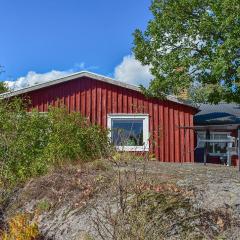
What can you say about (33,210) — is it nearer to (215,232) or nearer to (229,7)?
(215,232)

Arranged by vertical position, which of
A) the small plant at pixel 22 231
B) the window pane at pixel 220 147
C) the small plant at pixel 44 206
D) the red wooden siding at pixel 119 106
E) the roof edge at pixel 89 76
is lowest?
the small plant at pixel 22 231

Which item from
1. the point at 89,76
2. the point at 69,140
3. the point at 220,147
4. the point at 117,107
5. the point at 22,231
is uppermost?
the point at 89,76

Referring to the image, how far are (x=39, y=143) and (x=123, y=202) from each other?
21.4 ft

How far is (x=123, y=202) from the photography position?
6.09m

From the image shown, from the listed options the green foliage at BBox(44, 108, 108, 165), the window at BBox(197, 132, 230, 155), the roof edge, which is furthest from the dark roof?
the green foliage at BBox(44, 108, 108, 165)

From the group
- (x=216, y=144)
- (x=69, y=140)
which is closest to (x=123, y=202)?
(x=69, y=140)

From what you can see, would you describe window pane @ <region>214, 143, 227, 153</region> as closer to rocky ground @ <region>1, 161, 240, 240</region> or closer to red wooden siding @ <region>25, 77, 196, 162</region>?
red wooden siding @ <region>25, 77, 196, 162</region>

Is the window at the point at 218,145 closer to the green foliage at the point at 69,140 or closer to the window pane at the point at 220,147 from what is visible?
the window pane at the point at 220,147

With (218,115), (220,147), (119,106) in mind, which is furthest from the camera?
(218,115)

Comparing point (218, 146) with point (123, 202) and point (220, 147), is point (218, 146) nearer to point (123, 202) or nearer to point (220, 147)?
point (220, 147)

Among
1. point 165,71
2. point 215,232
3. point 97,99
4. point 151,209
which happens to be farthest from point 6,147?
point 165,71

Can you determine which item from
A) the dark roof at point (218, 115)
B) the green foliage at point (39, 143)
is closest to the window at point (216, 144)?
the dark roof at point (218, 115)

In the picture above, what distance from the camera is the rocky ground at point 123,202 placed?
5.89m

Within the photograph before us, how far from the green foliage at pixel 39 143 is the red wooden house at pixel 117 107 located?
3814mm
